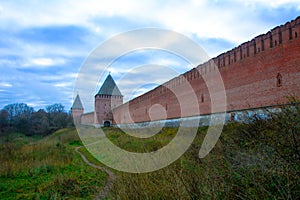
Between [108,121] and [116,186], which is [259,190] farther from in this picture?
[108,121]

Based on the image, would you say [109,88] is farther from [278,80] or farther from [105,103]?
[278,80]

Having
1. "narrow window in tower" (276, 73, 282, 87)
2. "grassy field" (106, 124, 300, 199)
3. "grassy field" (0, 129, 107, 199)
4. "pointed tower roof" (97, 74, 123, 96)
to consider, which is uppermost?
"pointed tower roof" (97, 74, 123, 96)

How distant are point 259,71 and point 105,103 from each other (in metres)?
33.1

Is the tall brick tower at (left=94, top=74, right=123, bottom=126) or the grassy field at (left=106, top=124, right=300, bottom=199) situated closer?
the grassy field at (left=106, top=124, right=300, bottom=199)

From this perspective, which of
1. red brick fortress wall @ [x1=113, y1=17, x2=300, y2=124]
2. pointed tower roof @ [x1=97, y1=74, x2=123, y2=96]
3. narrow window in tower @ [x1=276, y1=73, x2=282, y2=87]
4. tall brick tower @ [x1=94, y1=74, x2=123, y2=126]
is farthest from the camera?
pointed tower roof @ [x1=97, y1=74, x2=123, y2=96]

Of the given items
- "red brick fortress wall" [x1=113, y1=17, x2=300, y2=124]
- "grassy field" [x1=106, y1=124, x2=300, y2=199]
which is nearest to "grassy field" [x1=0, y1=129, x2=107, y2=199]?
"grassy field" [x1=106, y1=124, x2=300, y2=199]

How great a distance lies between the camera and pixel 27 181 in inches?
263

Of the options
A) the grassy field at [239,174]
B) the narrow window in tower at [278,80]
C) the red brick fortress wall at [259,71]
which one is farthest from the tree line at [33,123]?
Answer: the grassy field at [239,174]

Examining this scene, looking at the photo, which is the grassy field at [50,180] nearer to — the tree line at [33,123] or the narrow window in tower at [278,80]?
the narrow window in tower at [278,80]

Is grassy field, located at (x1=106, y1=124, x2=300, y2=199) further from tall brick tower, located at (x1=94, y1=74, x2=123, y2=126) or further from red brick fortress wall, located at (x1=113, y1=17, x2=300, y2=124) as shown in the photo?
tall brick tower, located at (x1=94, y1=74, x2=123, y2=126)

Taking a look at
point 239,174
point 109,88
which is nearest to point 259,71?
point 239,174

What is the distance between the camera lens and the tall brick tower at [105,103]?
42000 mm

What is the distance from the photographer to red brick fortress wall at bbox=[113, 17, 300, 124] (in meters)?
10.4

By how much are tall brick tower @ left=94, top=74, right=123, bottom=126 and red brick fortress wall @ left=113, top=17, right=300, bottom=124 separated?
25.9 m
